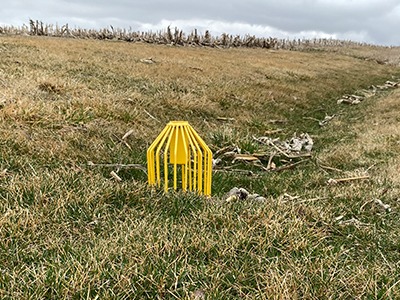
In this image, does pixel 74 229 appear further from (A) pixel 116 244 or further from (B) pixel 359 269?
(B) pixel 359 269

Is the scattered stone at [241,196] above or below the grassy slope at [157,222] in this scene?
below

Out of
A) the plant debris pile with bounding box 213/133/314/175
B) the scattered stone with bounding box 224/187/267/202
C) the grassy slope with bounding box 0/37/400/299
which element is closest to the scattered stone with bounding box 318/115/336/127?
the grassy slope with bounding box 0/37/400/299

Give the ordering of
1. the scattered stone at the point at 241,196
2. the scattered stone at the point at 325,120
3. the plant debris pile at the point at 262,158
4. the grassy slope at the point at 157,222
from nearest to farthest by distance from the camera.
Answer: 1. the grassy slope at the point at 157,222
2. the scattered stone at the point at 241,196
3. the plant debris pile at the point at 262,158
4. the scattered stone at the point at 325,120

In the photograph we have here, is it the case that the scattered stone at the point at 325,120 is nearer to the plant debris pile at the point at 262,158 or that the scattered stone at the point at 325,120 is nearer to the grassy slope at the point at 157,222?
the grassy slope at the point at 157,222

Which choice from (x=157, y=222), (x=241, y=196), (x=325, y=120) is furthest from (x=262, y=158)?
(x=325, y=120)

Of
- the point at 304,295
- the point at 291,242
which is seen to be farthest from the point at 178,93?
the point at 304,295

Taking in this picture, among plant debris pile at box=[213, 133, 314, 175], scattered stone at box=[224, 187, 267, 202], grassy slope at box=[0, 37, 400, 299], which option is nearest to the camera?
grassy slope at box=[0, 37, 400, 299]

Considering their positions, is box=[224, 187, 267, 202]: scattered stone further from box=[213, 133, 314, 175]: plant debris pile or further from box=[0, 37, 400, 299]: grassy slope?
Result: box=[213, 133, 314, 175]: plant debris pile

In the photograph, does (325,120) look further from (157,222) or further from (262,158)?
(157,222)

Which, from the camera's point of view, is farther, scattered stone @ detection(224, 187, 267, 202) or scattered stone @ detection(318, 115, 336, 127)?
scattered stone @ detection(318, 115, 336, 127)

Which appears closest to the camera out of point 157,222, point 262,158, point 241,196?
point 157,222

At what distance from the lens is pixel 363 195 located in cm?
506

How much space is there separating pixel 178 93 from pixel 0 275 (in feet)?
30.2

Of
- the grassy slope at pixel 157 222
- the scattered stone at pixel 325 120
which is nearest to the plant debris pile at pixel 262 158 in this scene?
the grassy slope at pixel 157 222
